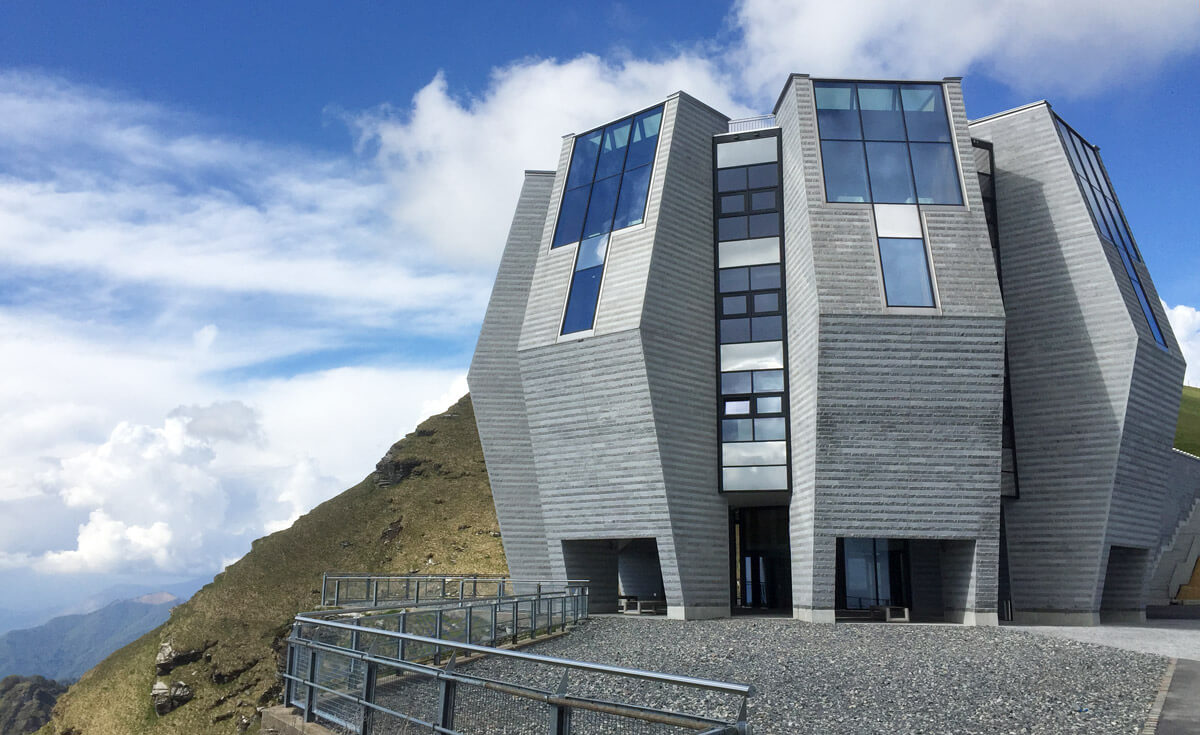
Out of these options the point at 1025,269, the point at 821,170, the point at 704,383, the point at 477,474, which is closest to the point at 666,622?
the point at 704,383

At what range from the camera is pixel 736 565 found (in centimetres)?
3173

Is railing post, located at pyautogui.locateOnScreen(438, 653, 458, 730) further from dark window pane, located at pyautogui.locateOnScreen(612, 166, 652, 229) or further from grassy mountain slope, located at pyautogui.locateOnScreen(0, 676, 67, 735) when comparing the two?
grassy mountain slope, located at pyautogui.locateOnScreen(0, 676, 67, 735)

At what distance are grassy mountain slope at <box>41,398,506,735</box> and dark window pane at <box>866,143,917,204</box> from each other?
1397 inches

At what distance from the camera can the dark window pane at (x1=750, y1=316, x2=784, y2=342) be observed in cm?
2662

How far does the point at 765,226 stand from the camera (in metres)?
27.7

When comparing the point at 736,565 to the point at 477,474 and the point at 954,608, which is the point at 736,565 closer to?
the point at 954,608

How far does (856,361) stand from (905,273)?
309cm

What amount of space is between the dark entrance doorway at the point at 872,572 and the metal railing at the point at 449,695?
17.2 meters

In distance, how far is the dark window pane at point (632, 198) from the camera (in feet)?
87.5

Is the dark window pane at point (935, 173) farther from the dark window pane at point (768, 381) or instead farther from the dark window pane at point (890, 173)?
the dark window pane at point (768, 381)

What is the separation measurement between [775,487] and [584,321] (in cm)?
772

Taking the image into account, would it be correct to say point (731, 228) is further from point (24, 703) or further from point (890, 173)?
point (24, 703)

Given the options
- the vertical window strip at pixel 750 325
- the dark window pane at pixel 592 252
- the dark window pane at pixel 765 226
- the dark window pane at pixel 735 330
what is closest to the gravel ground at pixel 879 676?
the vertical window strip at pixel 750 325

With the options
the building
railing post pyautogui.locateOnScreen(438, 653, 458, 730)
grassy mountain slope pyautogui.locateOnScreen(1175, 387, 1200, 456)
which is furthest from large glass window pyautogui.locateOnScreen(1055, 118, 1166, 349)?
grassy mountain slope pyautogui.locateOnScreen(1175, 387, 1200, 456)
